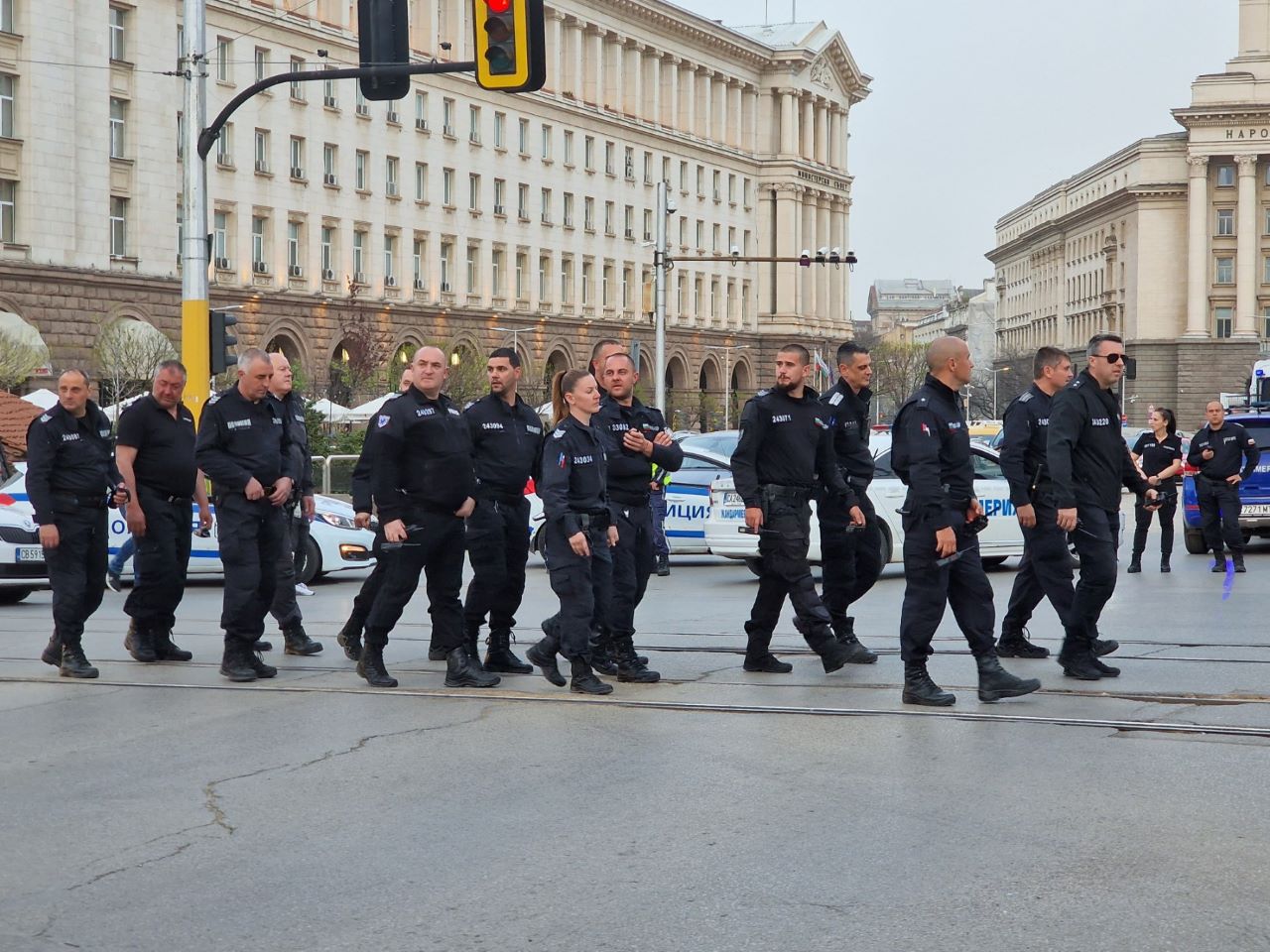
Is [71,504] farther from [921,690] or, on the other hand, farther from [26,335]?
[26,335]

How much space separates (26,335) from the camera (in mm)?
45000

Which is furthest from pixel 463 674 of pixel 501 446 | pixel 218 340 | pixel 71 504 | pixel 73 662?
pixel 218 340

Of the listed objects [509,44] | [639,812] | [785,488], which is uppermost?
[509,44]

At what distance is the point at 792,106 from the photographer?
101062mm

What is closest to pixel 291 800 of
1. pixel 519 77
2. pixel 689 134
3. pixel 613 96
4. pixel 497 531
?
pixel 497 531

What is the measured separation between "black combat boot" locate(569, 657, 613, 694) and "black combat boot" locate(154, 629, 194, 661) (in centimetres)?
290

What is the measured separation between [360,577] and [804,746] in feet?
39.1

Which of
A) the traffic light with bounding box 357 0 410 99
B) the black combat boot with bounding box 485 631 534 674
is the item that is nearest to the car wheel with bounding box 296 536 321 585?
the traffic light with bounding box 357 0 410 99

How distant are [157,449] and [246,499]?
931 millimetres

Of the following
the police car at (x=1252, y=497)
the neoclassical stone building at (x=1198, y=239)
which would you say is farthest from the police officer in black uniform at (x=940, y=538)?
the neoclassical stone building at (x=1198, y=239)

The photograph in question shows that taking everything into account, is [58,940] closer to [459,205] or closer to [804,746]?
[804,746]

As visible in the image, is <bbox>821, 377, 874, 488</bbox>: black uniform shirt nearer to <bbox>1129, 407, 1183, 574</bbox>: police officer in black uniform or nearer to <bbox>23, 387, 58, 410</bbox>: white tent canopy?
<bbox>1129, 407, 1183, 574</bbox>: police officer in black uniform

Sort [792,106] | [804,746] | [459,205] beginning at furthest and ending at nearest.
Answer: [792,106] → [459,205] → [804,746]

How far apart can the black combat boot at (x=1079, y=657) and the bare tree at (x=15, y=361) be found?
34581mm
